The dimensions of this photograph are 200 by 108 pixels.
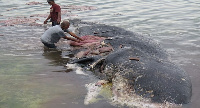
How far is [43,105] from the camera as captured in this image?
5.00 metres

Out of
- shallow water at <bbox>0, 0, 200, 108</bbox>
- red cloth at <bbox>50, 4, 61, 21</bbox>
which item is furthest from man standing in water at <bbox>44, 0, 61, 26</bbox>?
shallow water at <bbox>0, 0, 200, 108</bbox>

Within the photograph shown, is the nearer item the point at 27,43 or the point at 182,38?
the point at 27,43

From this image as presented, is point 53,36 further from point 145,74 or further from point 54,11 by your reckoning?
point 145,74

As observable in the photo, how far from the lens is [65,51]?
29.3 ft

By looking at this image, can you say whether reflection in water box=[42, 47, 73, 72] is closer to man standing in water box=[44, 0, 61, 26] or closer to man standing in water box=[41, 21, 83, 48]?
man standing in water box=[41, 21, 83, 48]

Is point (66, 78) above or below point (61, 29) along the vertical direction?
below

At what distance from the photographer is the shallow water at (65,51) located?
537cm

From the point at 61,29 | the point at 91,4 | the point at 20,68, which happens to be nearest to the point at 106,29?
the point at 61,29

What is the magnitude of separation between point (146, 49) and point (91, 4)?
1273cm

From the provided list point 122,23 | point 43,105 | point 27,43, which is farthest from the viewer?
point 122,23

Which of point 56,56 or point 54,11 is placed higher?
point 54,11

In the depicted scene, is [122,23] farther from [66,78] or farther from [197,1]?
[197,1]

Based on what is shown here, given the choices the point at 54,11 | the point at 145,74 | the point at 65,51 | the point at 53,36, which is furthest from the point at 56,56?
the point at 145,74

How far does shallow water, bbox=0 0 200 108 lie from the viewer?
537cm
